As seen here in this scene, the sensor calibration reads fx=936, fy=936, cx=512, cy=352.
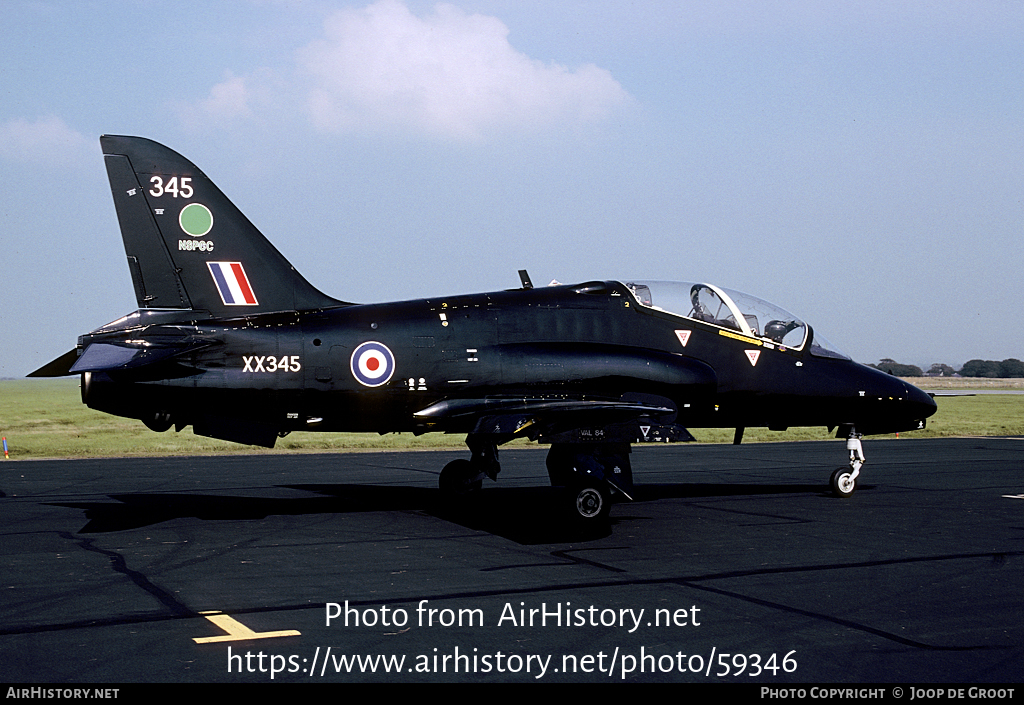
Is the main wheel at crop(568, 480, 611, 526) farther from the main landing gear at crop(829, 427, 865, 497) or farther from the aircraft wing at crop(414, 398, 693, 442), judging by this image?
the main landing gear at crop(829, 427, 865, 497)

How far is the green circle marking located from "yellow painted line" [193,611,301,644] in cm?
768

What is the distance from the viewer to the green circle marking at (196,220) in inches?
561

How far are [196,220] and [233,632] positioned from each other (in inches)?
328

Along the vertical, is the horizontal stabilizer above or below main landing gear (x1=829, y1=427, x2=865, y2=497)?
above

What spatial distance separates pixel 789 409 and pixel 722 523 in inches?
134

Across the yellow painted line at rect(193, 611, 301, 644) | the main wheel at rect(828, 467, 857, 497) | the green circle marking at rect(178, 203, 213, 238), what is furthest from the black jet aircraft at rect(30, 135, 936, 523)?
the yellow painted line at rect(193, 611, 301, 644)

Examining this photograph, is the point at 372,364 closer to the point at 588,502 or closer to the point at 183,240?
the point at 183,240

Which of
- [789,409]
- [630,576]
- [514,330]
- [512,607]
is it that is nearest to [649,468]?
[789,409]

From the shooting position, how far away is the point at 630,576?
32.8 feet

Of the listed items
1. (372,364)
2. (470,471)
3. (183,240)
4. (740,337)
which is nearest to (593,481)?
(470,471)

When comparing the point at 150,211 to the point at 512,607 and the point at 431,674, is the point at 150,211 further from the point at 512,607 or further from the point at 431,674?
the point at 431,674

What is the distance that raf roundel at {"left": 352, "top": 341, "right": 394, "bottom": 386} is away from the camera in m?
14.4

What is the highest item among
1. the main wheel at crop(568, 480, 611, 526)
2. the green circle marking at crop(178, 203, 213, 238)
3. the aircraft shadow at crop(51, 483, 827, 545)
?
the green circle marking at crop(178, 203, 213, 238)

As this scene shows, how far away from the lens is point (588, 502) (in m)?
13.3
